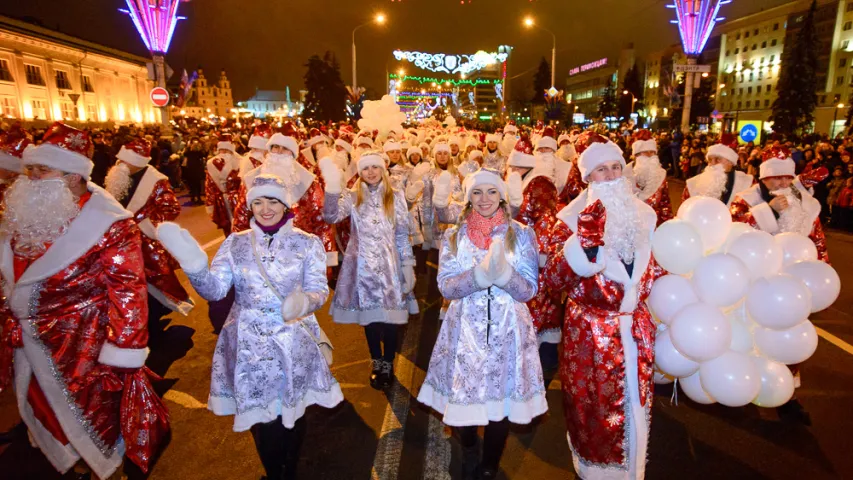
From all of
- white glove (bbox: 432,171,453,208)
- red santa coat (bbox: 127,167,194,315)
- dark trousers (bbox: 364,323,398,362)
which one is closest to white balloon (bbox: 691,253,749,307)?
white glove (bbox: 432,171,453,208)

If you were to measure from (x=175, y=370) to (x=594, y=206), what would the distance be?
14.6 ft

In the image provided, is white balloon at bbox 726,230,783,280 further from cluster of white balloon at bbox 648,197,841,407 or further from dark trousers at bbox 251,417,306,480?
dark trousers at bbox 251,417,306,480

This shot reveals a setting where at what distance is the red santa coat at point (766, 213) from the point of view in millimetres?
4680

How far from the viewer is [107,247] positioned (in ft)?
10.6

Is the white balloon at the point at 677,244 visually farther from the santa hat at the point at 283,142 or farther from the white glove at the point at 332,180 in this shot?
the santa hat at the point at 283,142

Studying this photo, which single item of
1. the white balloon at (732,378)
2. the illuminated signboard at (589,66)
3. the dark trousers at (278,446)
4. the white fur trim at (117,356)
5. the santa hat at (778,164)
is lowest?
the dark trousers at (278,446)

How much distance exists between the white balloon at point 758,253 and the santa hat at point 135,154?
19.3 ft

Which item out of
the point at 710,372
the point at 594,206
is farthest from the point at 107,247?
the point at 710,372

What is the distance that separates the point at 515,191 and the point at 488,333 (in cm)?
223

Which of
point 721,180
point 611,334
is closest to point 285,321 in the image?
point 611,334

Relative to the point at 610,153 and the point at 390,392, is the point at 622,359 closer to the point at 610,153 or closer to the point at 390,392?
the point at 610,153

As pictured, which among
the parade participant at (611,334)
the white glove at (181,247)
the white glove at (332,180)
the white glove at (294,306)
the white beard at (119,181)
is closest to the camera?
the white glove at (181,247)

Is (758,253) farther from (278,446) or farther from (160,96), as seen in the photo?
(160,96)

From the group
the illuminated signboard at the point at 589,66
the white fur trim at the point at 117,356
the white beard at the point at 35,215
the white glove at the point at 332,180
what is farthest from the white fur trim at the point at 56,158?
the illuminated signboard at the point at 589,66
